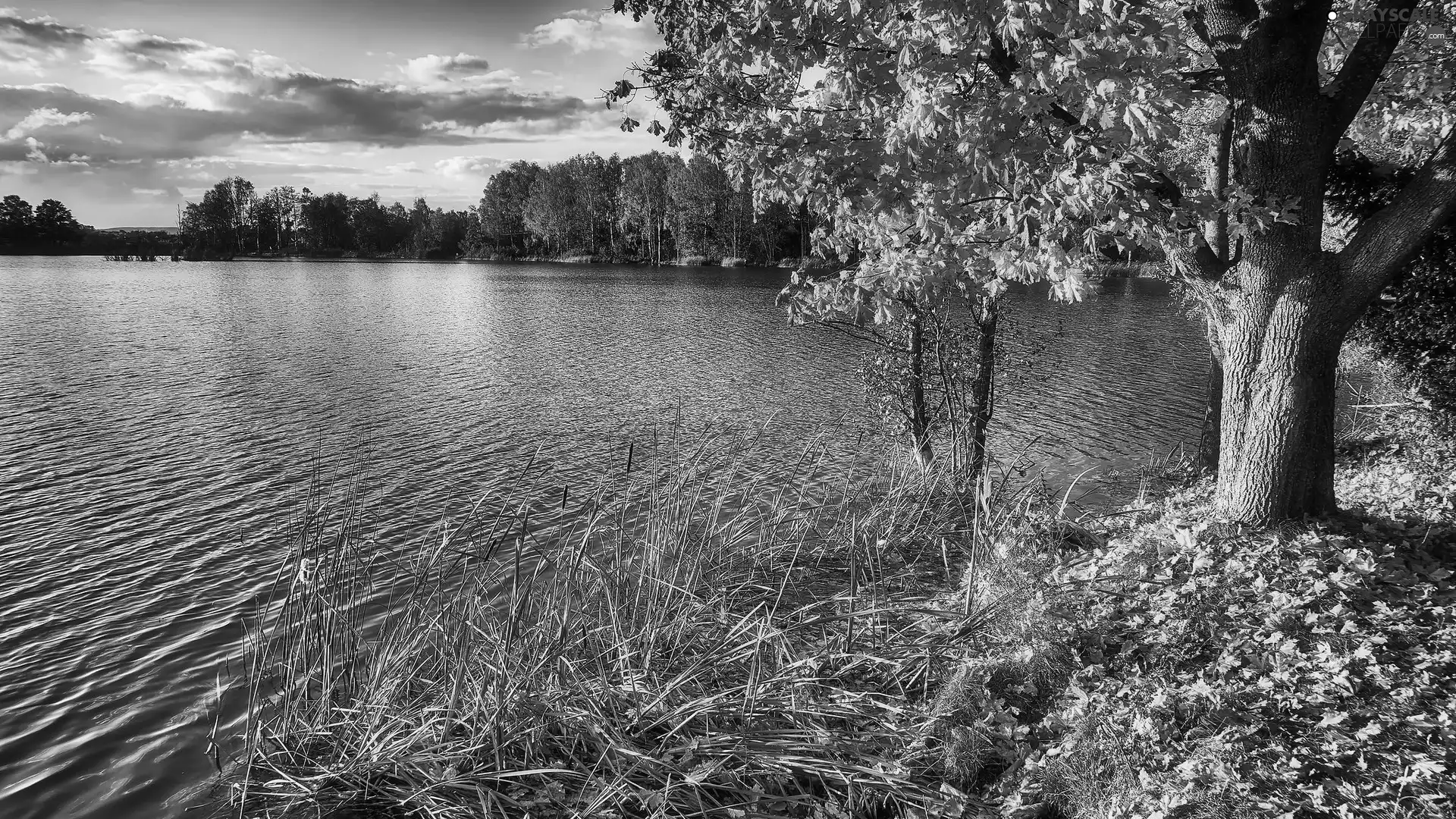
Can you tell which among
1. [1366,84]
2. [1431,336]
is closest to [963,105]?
[1366,84]

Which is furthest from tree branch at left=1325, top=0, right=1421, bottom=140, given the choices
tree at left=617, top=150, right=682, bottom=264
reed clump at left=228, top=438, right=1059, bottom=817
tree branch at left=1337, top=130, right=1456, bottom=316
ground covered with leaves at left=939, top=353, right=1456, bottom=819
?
tree at left=617, top=150, right=682, bottom=264

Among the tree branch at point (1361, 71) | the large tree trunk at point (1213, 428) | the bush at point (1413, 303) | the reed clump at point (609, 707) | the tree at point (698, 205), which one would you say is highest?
the tree at point (698, 205)

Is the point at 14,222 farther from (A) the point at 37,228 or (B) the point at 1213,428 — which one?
(B) the point at 1213,428

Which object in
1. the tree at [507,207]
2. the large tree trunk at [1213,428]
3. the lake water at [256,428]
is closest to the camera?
the lake water at [256,428]

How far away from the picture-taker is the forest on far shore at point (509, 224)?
90250 millimetres

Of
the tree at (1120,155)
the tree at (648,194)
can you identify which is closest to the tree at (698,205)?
the tree at (648,194)

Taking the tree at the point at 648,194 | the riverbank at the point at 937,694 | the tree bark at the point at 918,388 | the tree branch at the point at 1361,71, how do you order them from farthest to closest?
1. the tree at the point at 648,194
2. the tree bark at the point at 918,388
3. the tree branch at the point at 1361,71
4. the riverbank at the point at 937,694

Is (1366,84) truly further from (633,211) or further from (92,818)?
(633,211)

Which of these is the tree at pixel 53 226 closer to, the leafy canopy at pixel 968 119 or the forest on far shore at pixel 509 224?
the forest on far shore at pixel 509 224

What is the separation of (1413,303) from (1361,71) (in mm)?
4178

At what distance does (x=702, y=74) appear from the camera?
29.4 ft

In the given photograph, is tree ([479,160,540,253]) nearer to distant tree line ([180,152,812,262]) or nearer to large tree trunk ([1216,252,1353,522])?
distant tree line ([180,152,812,262])

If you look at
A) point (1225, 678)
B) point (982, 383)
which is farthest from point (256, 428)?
point (1225, 678)

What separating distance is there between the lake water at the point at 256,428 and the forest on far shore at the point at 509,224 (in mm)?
48198
